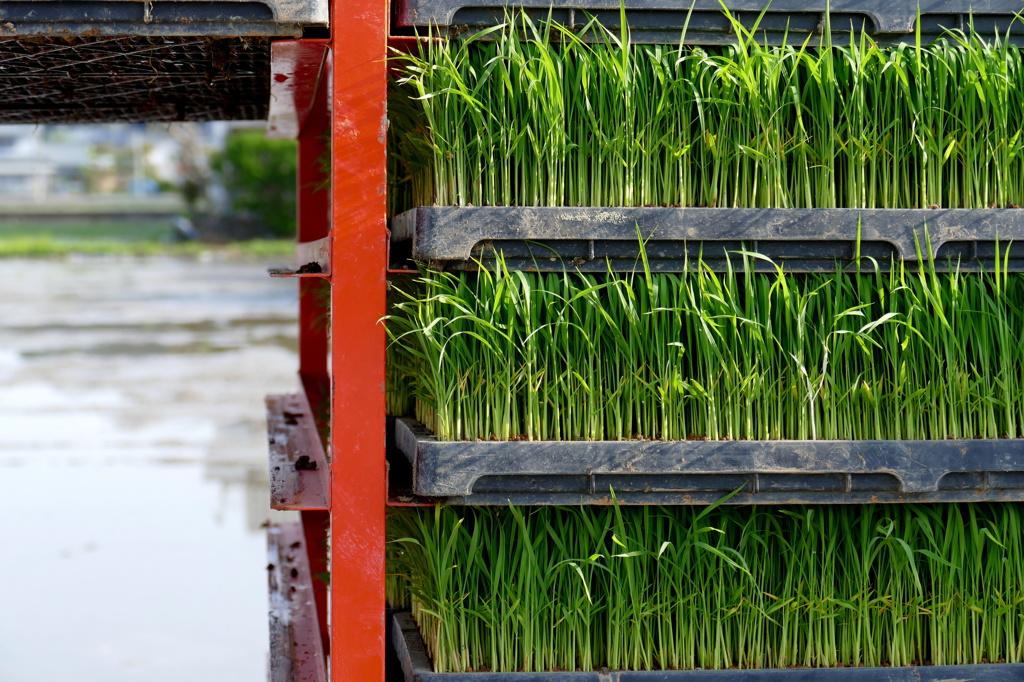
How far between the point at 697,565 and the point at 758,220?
58 centimetres

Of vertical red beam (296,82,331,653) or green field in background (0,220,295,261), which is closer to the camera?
vertical red beam (296,82,331,653)

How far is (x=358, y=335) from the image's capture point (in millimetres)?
1677

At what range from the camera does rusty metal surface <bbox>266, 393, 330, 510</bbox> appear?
177 cm

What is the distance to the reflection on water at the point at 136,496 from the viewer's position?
3.33 meters

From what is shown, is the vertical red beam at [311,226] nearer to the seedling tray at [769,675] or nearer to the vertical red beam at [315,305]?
the vertical red beam at [315,305]

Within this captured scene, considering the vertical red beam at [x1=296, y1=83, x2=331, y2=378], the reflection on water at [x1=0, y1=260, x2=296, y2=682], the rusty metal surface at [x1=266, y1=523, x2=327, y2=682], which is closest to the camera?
the rusty metal surface at [x1=266, y1=523, x2=327, y2=682]

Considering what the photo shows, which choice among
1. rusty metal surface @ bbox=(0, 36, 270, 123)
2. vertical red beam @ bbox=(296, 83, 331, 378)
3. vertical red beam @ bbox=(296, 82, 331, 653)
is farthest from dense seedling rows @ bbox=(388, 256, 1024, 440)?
vertical red beam @ bbox=(296, 83, 331, 378)

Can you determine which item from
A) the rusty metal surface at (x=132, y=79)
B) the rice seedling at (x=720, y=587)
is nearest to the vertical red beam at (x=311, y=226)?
the rusty metal surface at (x=132, y=79)

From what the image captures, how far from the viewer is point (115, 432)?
6.64 meters

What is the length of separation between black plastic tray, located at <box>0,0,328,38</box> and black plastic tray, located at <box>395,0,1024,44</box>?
0.20 metres

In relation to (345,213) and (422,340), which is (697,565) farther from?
(345,213)

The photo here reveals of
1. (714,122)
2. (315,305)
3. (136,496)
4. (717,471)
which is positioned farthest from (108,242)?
(717,471)

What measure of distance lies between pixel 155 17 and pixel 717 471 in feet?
3.70

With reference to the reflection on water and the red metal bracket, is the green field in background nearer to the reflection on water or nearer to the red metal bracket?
the reflection on water
